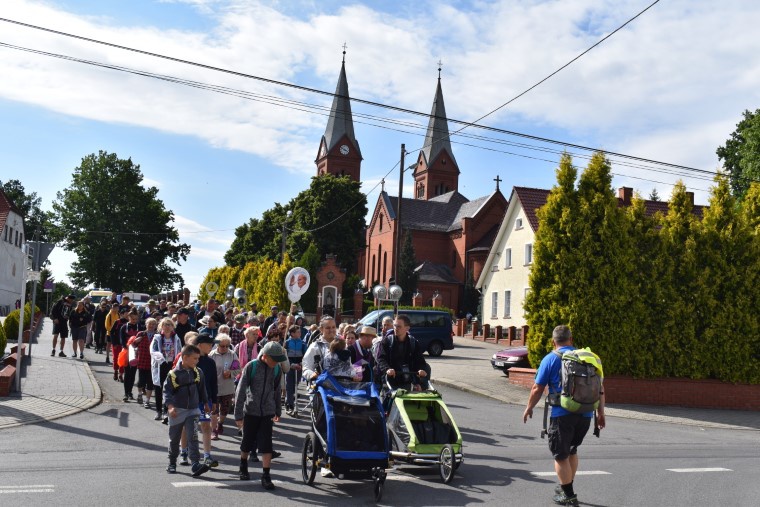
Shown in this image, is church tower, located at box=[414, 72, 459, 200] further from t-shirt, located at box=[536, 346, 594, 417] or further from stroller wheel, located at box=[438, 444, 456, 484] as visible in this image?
t-shirt, located at box=[536, 346, 594, 417]

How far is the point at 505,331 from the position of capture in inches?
1810

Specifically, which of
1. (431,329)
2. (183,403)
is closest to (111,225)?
(431,329)

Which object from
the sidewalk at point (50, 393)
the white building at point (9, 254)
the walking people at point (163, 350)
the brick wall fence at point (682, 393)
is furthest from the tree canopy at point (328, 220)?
the walking people at point (163, 350)

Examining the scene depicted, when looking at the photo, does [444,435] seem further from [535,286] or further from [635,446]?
[535,286]

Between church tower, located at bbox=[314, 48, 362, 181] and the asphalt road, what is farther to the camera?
church tower, located at bbox=[314, 48, 362, 181]

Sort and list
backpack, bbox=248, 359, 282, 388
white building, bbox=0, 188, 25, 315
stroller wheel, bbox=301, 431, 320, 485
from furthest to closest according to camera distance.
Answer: white building, bbox=0, 188, 25, 315 → backpack, bbox=248, 359, 282, 388 → stroller wheel, bbox=301, 431, 320, 485

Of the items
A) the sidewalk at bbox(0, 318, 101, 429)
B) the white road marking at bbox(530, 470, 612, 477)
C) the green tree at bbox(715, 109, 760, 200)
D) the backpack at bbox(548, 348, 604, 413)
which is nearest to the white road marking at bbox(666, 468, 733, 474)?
the white road marking at bbox(530, 470, 612, 477)

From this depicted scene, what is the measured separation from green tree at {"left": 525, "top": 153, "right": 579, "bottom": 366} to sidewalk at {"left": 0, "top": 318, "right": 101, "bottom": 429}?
36.1 ft

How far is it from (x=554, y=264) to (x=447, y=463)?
12.0 m

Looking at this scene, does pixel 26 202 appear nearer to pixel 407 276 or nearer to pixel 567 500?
pixel 407 276

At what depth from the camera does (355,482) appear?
917 centimetres

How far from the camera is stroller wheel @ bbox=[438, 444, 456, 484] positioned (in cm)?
905

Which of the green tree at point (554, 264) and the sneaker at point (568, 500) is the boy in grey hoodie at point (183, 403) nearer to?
the sneaker at point (568, 500)

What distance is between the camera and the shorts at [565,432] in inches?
313
